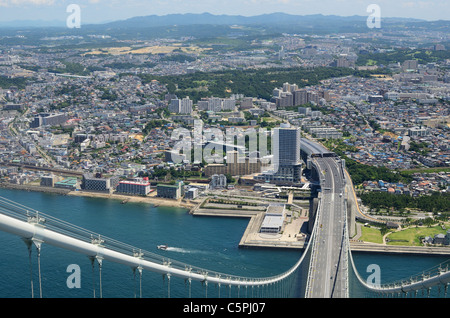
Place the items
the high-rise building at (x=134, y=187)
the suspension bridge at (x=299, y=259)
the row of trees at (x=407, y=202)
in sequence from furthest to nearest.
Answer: the high-rise building at (x=134, y=187) < the row of trees at (x=407, y=202) < the suspension bridge at (x=299, y=259)

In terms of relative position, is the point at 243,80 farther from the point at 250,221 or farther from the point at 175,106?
the point at 250,221

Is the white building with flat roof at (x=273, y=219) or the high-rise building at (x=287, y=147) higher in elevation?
the high-rise building at (x=287, y=147)

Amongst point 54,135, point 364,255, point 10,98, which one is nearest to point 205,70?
point 10,98

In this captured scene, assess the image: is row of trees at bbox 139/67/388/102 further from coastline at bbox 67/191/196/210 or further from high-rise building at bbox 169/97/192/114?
coastline at bbox 67/191/196/210

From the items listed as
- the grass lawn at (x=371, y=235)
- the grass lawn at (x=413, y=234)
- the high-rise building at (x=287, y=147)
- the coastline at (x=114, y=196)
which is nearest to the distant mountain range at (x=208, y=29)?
the coastline at (x=114, y=196)

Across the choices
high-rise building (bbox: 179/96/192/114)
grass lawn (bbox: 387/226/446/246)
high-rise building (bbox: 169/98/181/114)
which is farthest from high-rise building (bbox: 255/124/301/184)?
high-rise building (bbox: 169/98/181/114)

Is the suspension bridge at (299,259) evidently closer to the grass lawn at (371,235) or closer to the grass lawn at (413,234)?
the grass lawn at (371,235)
